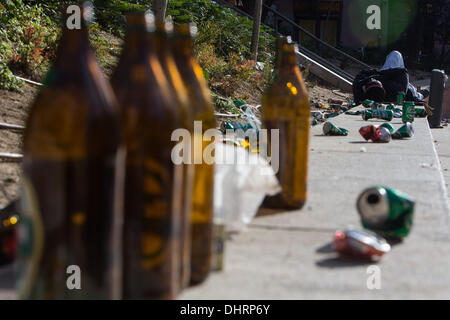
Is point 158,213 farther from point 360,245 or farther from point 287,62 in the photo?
point 287,62

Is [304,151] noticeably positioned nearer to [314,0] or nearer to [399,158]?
[399,158]

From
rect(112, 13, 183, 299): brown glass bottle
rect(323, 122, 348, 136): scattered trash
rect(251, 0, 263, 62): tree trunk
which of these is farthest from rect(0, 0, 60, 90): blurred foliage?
rect(251, 0, 263, 62): tree trunk

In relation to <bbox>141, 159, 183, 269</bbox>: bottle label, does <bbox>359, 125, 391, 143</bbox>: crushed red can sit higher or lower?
higher

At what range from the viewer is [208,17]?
16.5 metres

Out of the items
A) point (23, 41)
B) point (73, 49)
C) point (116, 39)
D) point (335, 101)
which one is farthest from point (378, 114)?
point (73, 49)

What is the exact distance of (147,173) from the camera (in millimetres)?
1513

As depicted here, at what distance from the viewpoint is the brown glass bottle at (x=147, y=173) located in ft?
4.98

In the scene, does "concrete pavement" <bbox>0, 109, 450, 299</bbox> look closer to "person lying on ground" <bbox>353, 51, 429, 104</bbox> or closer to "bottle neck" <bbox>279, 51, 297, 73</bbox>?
"bottle neck" <bbox>279, 51, 297, 73</bbox>

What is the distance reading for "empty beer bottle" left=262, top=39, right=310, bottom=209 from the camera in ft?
8.98

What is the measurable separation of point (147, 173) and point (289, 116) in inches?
52.6

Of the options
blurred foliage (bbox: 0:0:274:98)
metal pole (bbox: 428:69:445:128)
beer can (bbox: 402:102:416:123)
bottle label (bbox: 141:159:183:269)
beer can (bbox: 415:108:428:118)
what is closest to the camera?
bottle label (bbox: 141:159:183:269)

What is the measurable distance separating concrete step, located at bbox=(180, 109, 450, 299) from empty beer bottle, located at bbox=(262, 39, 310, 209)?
0.25 meters

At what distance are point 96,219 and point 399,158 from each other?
3.95m

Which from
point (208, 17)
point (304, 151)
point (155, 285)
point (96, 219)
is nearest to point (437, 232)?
point (304, 151)
